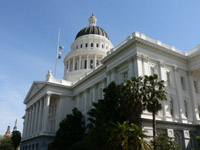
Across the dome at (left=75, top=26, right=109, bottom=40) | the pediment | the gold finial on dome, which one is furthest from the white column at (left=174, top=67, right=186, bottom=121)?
the gold finial on dome

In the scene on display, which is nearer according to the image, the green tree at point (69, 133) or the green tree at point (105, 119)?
the green tree at point (105, 119)

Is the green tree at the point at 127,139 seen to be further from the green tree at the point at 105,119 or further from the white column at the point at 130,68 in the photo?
the white column at the point at 130,68

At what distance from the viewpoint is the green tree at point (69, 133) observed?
32.3 metres

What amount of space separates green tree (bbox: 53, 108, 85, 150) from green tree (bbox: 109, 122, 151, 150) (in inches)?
606

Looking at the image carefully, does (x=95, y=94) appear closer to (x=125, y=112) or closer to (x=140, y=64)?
(x=140, y=64)

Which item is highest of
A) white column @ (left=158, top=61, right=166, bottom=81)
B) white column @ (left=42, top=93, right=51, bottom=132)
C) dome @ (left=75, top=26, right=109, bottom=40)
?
dome @ (left=75, top=26, right=109, bottom=40)

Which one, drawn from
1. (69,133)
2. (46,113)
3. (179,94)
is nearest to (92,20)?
(46,113)

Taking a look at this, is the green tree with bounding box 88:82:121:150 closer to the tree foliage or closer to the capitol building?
the tree foliage

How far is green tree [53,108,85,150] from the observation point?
32.3 metres

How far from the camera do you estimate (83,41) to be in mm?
61719

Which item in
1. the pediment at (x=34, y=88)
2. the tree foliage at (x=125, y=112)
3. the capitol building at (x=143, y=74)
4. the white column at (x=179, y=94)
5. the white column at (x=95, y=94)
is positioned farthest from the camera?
the pediment at (x=34, y=88)

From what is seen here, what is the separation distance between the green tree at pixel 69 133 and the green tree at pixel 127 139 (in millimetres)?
15392

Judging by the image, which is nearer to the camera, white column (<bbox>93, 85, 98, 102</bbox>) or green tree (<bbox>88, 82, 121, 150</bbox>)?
green tree (<bbox>88, 82, 121, 150</bbox>)

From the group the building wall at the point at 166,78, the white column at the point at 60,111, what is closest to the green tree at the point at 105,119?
the building wall at the point at 166,78
